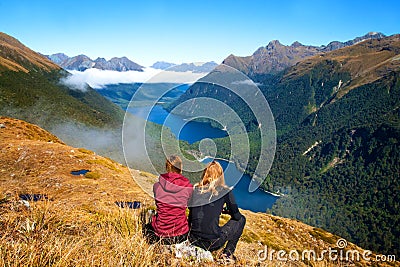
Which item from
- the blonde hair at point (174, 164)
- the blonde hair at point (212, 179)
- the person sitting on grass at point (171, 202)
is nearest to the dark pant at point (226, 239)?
the person sitting on grass at point (171, 202)

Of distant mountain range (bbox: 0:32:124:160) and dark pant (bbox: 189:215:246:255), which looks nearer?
dark pant (bbox: 189:215:246:255)

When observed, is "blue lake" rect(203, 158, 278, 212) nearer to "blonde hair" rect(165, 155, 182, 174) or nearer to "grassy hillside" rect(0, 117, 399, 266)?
"grassy hillside" rect(0, 117, 399, 266)

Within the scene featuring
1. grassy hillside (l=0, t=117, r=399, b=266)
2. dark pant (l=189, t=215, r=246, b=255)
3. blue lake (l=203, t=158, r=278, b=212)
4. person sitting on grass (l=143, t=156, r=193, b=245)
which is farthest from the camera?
blue lake (l=203, t=158, r=278, b=212)

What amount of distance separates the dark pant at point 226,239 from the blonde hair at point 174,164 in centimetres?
167

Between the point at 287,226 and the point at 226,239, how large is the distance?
19592 millimetres

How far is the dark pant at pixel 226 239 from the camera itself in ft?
20.7

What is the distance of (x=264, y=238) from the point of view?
18.1 m

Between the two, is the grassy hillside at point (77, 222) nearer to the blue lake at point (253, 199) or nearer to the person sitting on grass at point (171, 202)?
the person sitting on grass at point (171, 202)

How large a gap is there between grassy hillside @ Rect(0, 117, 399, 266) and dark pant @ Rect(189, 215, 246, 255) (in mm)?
371

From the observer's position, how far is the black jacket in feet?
20.3

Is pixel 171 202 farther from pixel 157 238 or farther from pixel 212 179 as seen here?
pixel 212 179

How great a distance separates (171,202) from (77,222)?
7.41ft

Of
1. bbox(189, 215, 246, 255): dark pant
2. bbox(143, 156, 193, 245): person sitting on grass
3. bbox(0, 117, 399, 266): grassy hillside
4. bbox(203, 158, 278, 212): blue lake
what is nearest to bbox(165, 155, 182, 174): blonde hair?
bbox(143, 156, 193, 245): person sitting on grass

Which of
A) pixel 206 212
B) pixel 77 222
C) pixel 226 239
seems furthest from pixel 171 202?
pixel 77 222
